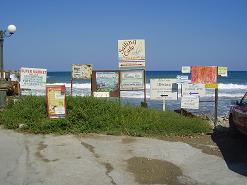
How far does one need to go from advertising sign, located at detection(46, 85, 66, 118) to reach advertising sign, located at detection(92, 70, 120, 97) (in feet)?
9.65

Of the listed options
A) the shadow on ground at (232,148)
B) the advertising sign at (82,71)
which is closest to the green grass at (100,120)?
the shadow on ground at (232,148)

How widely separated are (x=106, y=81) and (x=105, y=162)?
256 inches

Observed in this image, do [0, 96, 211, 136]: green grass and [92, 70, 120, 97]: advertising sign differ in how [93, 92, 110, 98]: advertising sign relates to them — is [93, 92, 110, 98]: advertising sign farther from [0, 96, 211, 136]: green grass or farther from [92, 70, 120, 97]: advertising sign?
[0, 96, 211, 136]: green grass

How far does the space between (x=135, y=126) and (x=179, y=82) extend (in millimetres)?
2966

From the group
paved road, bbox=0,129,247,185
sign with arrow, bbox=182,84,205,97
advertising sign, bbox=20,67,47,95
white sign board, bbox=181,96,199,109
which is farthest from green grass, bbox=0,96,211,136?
advertising sign, bbox=20,67,47,95

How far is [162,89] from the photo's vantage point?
1383 cm

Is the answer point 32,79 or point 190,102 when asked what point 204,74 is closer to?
point 190,102

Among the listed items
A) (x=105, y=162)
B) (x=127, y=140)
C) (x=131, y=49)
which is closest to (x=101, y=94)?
(x=131, y=49)

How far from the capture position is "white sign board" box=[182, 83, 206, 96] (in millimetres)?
12586

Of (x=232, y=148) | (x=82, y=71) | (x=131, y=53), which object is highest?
(x=131, y=53)

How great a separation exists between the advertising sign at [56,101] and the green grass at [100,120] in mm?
189

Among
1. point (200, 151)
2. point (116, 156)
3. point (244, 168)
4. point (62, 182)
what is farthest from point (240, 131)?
point (62, 182)

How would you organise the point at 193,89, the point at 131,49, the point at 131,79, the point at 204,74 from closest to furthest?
1. the point at 204,74
2. the point at 193,89
3. the point at 131,49
4. the point at 131,79

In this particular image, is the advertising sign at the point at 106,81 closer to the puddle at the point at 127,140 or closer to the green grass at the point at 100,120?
the green grass at the point at 100,120
